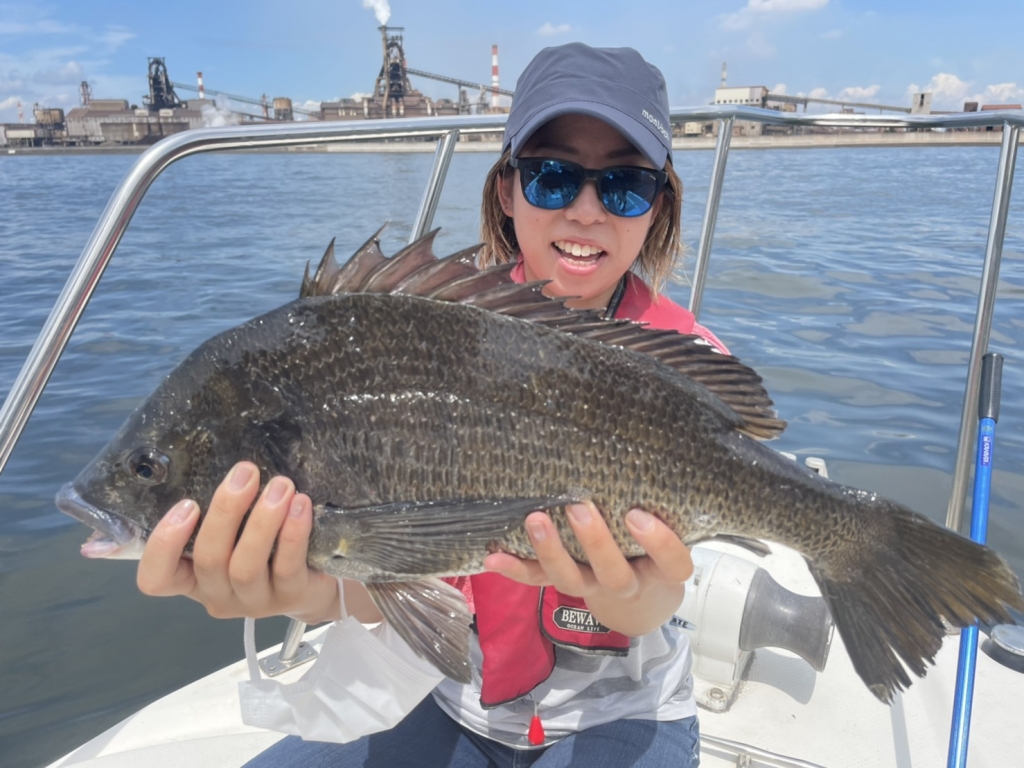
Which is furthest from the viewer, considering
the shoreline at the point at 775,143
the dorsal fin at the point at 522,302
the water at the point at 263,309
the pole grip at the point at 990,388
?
the shoreline at the point at 775,143

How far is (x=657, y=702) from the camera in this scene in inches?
76.6

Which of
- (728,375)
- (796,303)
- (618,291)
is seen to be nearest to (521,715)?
(728,375)

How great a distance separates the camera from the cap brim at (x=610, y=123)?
1.87 m

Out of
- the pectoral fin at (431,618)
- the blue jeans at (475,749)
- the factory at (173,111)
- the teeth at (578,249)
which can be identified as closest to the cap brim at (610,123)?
→ the teeth at (578,249)

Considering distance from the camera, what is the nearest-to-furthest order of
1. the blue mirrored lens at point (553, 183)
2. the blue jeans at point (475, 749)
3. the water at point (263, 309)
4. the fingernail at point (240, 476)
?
the fingernail at point (240, 476) < the blue jeans at point (475, 749) < the blue mirrored lens at point (553, 183) < the water at point (263, 309)

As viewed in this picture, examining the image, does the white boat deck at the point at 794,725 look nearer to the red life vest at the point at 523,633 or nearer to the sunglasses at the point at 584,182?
the red life vest at the point at 523,633

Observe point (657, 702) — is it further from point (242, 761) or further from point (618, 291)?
point (242, 761)

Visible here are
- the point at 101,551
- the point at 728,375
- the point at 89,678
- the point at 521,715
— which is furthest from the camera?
the point at 89,678

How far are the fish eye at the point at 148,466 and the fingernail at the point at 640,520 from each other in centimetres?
96

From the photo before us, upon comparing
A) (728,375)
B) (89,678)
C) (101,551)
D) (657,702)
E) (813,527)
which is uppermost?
(728,375)

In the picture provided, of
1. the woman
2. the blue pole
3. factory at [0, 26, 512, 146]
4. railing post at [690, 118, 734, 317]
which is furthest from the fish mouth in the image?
factory at [0, 26, 512, 146]

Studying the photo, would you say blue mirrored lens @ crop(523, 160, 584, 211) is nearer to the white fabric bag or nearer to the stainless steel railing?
the stainless steel railing

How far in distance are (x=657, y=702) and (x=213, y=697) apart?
5.65 feet

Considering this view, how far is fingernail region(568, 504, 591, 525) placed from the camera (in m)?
1.50
